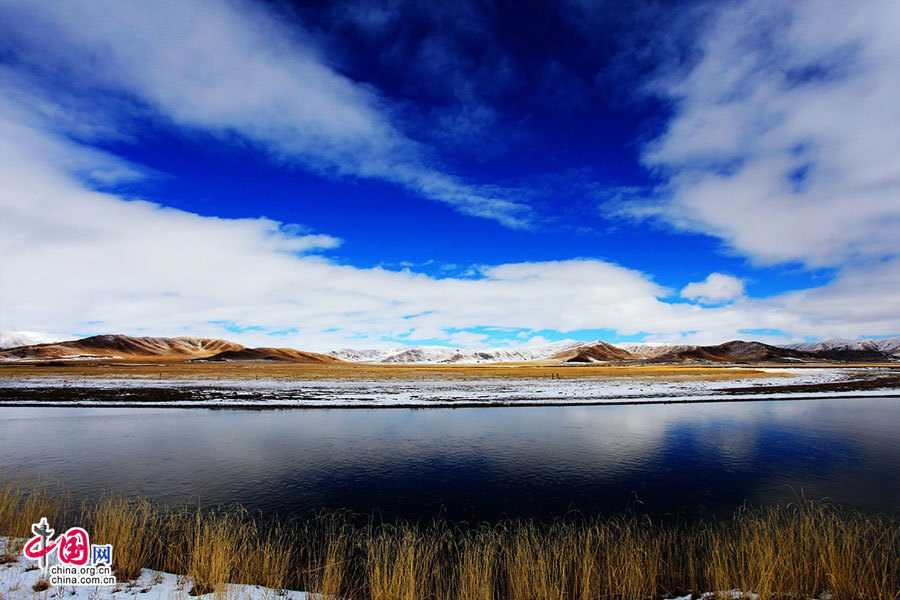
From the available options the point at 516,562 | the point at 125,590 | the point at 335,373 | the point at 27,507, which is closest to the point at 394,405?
the point at 27,507

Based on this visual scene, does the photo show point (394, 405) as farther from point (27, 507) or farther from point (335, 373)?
point (335, 373)

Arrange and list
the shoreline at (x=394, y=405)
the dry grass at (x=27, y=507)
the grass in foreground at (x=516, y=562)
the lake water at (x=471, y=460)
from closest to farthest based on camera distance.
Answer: the grass in foreground at (x=516, y=562)
the dry grass at (x=27, y=507)
the lake water at (x=471, y=460)
the shoreline at (x=394, y=405)

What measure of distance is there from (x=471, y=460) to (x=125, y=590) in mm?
13199

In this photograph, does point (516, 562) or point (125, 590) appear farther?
Answer: point (516, 562)

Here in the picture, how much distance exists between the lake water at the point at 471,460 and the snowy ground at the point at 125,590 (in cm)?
472

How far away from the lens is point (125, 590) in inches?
296

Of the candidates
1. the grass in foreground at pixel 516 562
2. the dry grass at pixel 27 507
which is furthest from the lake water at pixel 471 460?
the grass in foreground at pixel 516 562

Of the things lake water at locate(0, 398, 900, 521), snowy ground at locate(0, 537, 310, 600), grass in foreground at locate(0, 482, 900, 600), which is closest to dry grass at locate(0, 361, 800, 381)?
lake water at locate(0, 398, 900, 521)

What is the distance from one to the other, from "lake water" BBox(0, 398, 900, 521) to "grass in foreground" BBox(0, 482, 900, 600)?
238 centimetres

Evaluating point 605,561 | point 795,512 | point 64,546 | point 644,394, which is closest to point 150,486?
point 64,546

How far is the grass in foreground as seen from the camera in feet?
25.7

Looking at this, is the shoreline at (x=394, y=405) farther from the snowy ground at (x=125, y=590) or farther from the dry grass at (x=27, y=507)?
the snowy ground at (x=125, y=590)

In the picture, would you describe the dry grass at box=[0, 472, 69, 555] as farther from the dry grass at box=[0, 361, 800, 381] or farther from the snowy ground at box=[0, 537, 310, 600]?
the dry grass at box=[0, 361, 800, 381]

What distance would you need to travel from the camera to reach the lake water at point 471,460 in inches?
543
